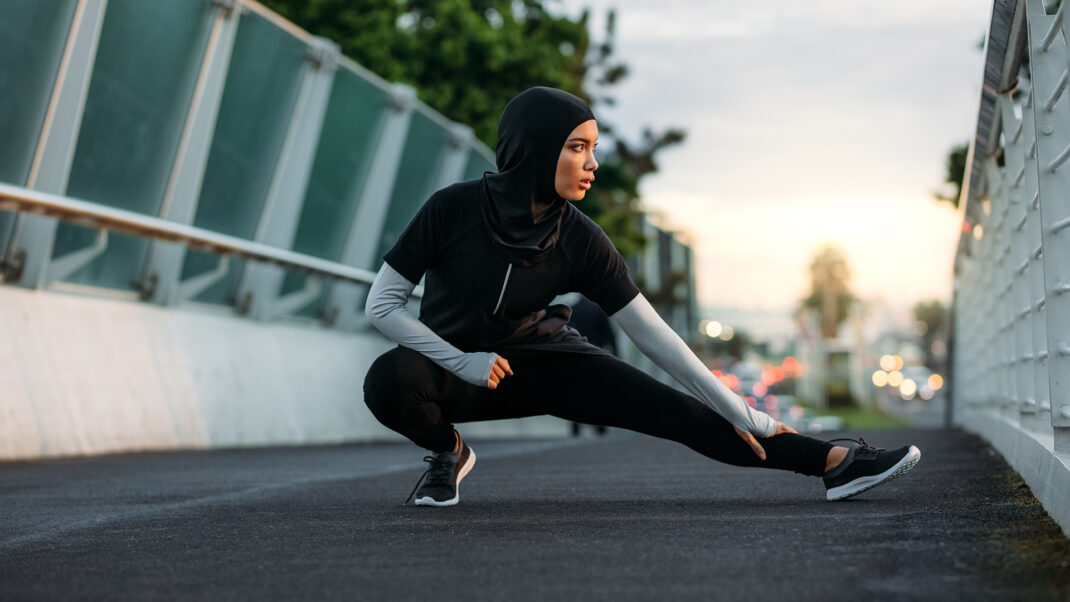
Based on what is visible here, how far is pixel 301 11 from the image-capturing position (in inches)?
1251

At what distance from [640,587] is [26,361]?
24.6 ft

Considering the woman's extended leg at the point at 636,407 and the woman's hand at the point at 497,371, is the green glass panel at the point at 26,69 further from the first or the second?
the woman's hand at the point at 497,371

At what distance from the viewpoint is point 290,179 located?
15586mm

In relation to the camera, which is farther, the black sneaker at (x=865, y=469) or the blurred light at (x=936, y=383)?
the blurred light at (x=936, y=383)

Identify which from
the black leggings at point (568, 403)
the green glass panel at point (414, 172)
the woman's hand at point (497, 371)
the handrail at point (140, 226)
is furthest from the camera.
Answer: the green glass panel at point (414, 172)

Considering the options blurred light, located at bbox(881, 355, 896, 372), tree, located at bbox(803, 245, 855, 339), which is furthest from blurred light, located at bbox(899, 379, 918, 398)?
tree, located at bbox(803, 245, 855, 339)

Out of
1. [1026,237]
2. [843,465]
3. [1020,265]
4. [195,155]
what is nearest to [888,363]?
[195,155]

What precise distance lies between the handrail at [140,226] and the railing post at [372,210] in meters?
4.01

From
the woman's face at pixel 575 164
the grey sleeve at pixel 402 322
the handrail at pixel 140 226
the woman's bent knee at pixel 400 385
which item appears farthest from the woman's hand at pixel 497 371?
the handrail at pixel 140 226

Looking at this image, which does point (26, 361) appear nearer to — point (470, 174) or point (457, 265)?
point (457, 265)

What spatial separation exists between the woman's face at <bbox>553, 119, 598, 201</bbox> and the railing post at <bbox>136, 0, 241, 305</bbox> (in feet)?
27.7

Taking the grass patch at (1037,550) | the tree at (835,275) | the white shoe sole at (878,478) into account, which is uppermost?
the tree at (835,275)

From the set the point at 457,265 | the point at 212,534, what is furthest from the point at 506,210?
the point at 212,534

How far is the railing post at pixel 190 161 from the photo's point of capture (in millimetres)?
13117
